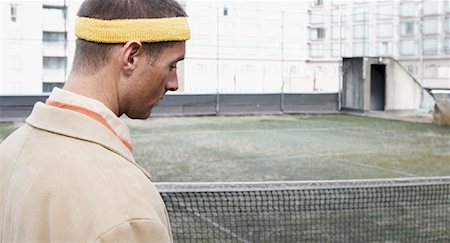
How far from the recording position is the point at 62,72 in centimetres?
1229

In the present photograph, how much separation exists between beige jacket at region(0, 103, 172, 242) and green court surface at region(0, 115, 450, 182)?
449cm

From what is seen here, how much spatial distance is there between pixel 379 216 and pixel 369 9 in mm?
13570

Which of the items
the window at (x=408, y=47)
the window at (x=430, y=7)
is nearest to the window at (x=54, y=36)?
the window at (x=408, y=47)

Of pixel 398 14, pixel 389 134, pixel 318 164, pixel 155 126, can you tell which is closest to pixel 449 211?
pixel 318 164

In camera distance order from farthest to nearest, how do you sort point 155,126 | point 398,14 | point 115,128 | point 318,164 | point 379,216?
1. point 398,14
2. point 155,126
3. point 318,164
4. point 379,216
5. point 115,128

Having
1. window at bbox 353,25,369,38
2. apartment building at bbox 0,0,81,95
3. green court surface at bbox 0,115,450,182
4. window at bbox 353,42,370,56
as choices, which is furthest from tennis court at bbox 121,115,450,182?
window at bbox 353,25,369,38

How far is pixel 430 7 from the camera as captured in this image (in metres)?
16.0

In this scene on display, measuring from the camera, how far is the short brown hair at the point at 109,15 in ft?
2.01

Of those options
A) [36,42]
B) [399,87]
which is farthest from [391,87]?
[36,42]

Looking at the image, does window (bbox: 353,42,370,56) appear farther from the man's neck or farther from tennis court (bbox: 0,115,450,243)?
the man's neck

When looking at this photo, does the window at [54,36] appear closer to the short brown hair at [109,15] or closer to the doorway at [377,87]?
the doorway at [377,87]

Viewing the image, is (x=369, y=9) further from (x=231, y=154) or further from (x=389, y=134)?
(x=231, y=154)

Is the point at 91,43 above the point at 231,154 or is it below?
above

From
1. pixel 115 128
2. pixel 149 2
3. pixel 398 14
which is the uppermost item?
pixel 398 14
